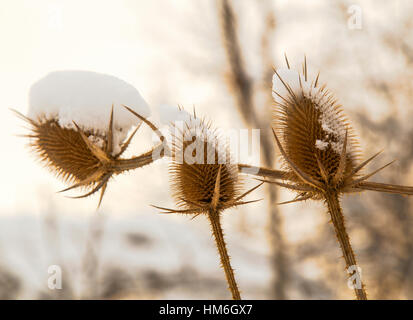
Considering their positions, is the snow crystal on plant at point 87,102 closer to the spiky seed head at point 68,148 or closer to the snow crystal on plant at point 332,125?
the spiky seed head at point 68,148

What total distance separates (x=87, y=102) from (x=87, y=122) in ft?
0.18

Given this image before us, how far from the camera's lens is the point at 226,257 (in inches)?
35.3

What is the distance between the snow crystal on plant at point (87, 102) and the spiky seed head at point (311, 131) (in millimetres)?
389

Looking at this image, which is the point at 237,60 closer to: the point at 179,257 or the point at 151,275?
the point at 179,257

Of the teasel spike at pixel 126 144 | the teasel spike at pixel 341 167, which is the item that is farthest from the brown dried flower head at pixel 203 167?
the teasel spike at pixel 341 167

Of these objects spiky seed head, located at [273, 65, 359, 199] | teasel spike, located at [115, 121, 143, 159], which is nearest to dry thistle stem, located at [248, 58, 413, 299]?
spiky seed head, located at [273, 65, 359, 199]

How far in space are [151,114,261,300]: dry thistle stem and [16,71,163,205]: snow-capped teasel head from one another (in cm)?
8

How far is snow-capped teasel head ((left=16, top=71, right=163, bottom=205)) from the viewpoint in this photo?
106 cm

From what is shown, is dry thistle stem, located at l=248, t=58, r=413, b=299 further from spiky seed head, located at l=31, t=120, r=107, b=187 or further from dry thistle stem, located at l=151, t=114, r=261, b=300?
spiky seed head, located at l=31, t=120, r=107, b=187

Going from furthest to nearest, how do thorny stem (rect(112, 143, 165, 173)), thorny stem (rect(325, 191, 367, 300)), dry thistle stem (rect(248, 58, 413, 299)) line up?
thorny stem (rect(112, 143, 165, 173)) < dry thistle stem (rect(248, 58, 413, 299)) < thorny stem (rect(325, 191, 367, 300))
